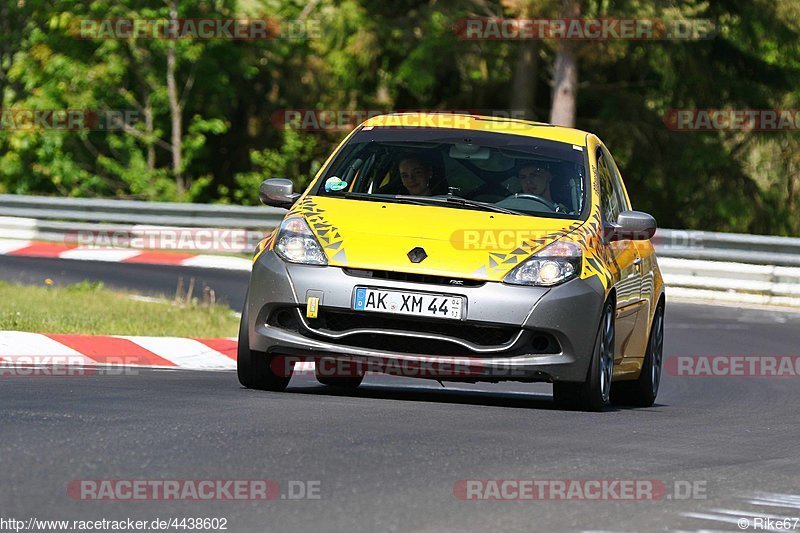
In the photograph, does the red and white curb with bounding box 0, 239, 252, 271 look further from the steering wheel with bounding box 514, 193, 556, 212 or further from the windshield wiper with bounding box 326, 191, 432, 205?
the steering wheel with bounding box 514, 193, 556, 212

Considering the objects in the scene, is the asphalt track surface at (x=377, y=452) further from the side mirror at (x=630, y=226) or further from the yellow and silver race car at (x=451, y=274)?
the side mirror at (x=630, y=226)

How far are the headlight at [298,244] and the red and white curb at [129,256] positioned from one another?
14.6 meters

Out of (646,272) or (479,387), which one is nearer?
(646,272)

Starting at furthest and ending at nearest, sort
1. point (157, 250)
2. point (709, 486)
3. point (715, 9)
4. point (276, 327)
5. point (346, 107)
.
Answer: point (346, 107), point (715, 9), point (157, 250), point (276, 327), point (709, 486)

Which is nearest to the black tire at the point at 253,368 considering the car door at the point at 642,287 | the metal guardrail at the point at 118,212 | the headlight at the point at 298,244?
the headlight at the point at 298,244

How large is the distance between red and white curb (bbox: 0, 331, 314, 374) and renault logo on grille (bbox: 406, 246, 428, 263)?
9.67 feet

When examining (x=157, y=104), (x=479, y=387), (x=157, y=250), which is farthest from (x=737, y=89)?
(x=479, y=387)

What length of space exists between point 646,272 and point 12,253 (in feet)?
51.2

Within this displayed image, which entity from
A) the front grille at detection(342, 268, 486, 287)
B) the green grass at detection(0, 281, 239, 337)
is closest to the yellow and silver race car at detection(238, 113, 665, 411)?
the front grille at detection(342, 268, 486, 287)

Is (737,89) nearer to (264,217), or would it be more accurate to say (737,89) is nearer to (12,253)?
(264,217)

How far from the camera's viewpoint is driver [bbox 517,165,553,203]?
9.88m

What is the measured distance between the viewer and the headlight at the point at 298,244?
8969mm

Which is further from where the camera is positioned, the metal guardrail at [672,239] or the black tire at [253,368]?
the metal guardrail at [672,239]

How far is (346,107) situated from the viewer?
1555 inches
